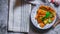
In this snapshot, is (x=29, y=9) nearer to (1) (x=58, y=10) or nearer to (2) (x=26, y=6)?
(2) (x=26, y=6)

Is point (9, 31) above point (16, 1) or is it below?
below

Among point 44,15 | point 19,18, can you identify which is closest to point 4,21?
point 19,18

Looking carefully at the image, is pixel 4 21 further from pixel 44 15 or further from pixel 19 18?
pixel 44 15

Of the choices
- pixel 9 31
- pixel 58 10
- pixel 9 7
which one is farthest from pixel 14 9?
pixel 58 10
